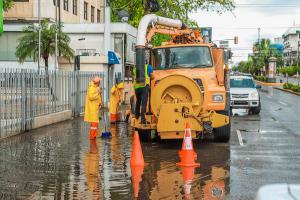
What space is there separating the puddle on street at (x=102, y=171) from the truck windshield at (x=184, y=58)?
2.14m

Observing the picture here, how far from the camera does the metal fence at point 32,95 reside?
48.2 feet

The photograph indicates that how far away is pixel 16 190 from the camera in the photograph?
828 centimetres

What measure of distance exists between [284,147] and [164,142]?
3.10 m

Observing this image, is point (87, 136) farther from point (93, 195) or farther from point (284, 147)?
point (93, 195)

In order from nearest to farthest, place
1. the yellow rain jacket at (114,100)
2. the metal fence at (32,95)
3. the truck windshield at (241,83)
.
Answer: the metal fence at (32,95), the yellow rain jacket at (114,100), the truck windshield at (241,83)

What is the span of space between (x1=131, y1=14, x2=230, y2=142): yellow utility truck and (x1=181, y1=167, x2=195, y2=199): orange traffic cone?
2.61 m

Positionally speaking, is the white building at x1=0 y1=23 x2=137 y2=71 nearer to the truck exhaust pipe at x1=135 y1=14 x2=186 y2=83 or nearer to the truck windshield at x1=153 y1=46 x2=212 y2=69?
the truck exhaust pipe at x1=135 y1=14 x2=186 y2=83

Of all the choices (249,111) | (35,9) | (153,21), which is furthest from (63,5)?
(153,21)

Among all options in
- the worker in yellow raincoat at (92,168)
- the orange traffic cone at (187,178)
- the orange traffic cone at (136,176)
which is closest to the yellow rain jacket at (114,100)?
the worker in yellow raincoat at (92,168)

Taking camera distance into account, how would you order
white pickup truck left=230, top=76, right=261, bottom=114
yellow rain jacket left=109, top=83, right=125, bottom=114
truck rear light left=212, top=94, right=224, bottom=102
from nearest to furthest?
truck rear light left=212, top=94, right=224, bottom=102
yellow rain jacket left=109, top=83, right=125, bottom=114
white pickup truck left=230, top=76, right=261, bottom=114

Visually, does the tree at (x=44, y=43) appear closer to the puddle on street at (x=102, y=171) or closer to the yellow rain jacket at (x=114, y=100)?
the yellow rain jacket at (x=114, y=100)

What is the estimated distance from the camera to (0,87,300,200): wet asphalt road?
8.24 m

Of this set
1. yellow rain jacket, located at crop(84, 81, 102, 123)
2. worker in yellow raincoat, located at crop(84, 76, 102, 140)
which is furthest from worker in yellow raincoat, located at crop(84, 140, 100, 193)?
yellow rain jacket, located at crop(84, 81, 102, 123)

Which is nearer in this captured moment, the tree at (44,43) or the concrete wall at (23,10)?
the tree at (44,43)
